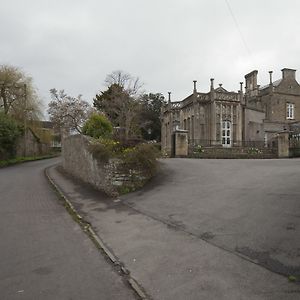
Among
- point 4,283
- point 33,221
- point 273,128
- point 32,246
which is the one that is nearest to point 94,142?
point 33,221

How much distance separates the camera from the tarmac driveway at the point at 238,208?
636 cm

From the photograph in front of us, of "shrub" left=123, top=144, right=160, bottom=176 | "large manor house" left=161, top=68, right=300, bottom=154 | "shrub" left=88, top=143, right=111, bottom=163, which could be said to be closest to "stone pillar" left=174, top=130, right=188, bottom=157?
"large manor house" left=161, top=68, right=300, bottom=154

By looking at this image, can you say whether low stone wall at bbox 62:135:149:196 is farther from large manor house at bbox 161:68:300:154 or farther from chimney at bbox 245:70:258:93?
chimney at bbox 245:70:258:93

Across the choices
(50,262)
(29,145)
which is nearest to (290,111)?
(29,145)

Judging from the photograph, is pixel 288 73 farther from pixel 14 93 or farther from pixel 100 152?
pixel 100 152

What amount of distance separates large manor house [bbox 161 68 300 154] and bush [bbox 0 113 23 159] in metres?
16.0

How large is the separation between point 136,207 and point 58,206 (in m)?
3.02

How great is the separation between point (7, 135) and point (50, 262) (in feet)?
111

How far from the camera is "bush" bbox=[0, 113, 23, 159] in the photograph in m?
37.0

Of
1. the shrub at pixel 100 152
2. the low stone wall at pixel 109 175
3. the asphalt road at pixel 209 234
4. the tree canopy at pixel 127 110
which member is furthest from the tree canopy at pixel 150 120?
the asphalt road at pixel 209 234

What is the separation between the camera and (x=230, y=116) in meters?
38.1

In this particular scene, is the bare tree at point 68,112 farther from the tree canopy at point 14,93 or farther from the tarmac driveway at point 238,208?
the tarmac driveway at point 238,208

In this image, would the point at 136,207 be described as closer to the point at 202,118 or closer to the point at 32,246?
the point at 32,246

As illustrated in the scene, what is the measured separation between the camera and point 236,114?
3828cm
